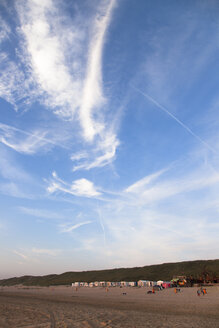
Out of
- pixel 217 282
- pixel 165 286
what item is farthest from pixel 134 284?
pixel 217 282

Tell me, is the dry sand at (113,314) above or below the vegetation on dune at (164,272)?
below

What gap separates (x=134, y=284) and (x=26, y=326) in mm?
68891

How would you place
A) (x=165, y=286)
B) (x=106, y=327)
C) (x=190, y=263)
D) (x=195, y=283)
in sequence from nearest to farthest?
(x=106, y=327), (x=165, y=286), (x=195, y=283), (x=190, y=263)

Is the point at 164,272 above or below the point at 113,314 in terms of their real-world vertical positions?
above

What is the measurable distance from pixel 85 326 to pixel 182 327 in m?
5.72

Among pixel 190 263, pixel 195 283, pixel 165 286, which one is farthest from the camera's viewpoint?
pixel 190 263

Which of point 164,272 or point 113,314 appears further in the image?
point 164,272

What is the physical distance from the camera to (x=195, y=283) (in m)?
65.4

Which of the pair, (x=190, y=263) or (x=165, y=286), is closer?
(x=165, y=286)

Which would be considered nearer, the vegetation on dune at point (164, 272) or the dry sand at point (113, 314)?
the dry sand at point (113, 314)

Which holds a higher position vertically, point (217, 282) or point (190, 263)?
point (190, 263)

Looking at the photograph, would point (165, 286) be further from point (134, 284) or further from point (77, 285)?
point (77, 285)

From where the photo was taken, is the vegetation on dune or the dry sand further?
the vegetation on dune

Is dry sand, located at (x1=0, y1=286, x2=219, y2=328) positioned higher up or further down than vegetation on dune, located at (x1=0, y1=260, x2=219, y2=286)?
further down
